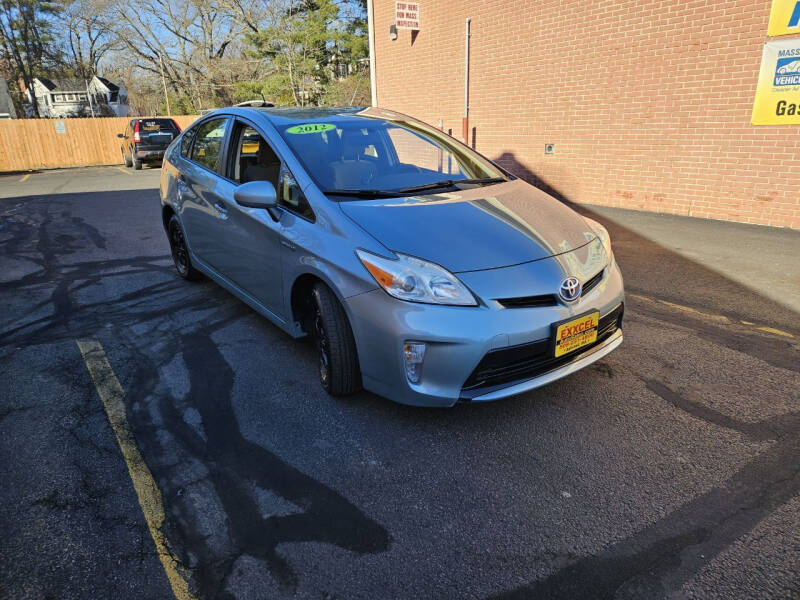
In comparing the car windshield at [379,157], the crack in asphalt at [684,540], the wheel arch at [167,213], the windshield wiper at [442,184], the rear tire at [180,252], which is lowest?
the crack in asphalt at [684,540]

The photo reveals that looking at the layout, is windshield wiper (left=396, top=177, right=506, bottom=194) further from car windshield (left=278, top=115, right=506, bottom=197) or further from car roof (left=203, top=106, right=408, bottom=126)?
car roof (left=203, top=106, right=408, bottom=126)

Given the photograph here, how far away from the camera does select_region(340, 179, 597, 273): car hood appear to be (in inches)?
113

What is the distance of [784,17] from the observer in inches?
273

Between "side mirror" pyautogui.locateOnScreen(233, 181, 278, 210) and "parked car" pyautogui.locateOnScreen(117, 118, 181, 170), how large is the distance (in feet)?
56.7

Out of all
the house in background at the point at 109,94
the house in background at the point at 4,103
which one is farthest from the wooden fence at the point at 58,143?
the house in background at the point at 109,94

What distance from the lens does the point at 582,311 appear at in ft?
9.45

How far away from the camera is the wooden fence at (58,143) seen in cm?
2078

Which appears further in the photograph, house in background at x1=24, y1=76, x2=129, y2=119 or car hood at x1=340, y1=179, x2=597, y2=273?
house in background at x1=24, y1=76, x2=129, y2=119

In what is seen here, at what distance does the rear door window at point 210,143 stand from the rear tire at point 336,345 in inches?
74.9

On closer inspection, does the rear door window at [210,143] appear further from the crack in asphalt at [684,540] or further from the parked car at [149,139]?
the parked car at [149,139]

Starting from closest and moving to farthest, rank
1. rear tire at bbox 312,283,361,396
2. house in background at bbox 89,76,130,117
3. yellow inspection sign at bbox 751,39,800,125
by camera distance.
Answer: rear tire at bbox 312,283,361,396 < yellow inspection sign at bbox 751,39,800,125 < house in background at bbox 89,76,130,117

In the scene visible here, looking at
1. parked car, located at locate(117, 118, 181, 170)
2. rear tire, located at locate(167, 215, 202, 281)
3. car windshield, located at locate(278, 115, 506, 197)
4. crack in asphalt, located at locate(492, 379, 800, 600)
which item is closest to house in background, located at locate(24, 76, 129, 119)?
parked car, located at locate(117, 118, 181, 170)

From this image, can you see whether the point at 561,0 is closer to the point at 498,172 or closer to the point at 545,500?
the point at 498,172

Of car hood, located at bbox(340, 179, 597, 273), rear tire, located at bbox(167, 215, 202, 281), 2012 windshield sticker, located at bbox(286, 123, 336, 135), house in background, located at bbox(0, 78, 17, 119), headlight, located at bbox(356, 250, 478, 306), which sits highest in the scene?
house in background, located at bbox(0, 78, 17, 119)
